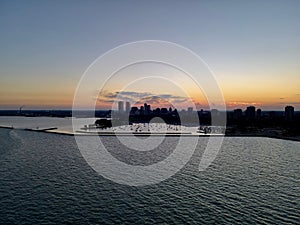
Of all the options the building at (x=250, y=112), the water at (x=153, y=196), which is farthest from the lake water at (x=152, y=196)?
the building at (x=250, y=112)

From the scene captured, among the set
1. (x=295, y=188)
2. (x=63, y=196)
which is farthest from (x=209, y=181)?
(x=63, y=196)

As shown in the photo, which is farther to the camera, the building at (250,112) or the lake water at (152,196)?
the building at (250,112)

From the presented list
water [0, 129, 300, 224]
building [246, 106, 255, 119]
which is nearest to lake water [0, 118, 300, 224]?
water [0, 129, 300, 224]

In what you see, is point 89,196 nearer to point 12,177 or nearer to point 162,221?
point 162,221

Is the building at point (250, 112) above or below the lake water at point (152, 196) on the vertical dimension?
above

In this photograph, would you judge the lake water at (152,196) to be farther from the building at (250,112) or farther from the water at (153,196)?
the building at (250,112)

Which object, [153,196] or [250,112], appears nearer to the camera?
[153,196]

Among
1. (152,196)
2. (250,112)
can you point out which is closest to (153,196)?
(152,196)

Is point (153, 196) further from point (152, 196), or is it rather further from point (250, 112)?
point (250, 112)
